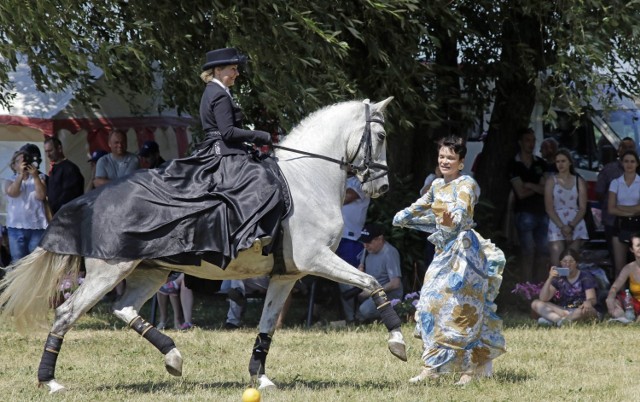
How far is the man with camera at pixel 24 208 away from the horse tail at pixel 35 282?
5638mm

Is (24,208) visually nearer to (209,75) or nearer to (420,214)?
(209,75)

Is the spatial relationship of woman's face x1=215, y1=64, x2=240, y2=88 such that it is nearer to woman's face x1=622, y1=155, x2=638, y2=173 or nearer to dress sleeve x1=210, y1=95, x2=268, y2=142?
dress sleeve x1=210, y1=95, x2=268, y2=142

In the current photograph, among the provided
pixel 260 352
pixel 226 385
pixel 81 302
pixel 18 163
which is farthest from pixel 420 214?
pixel 18 163

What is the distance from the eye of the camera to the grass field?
807cm

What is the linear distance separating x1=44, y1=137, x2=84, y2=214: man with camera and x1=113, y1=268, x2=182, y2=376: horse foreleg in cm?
610

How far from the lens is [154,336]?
7.86 metres

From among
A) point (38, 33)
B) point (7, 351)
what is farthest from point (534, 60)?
point (7, 351)

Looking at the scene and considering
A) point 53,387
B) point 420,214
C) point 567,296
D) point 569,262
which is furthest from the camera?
point 567,296

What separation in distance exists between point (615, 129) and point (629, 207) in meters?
3.31

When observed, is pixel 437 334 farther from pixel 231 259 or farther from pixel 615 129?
pixel 615 129

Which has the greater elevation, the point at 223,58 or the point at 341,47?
the point at 341,47

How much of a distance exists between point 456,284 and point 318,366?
1872 millimetres

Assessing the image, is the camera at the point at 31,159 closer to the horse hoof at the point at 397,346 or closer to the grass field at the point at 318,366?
the grass field at the point at 318,366

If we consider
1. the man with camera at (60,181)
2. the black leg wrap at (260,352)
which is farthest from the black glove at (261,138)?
the man with camera at (60,181)
